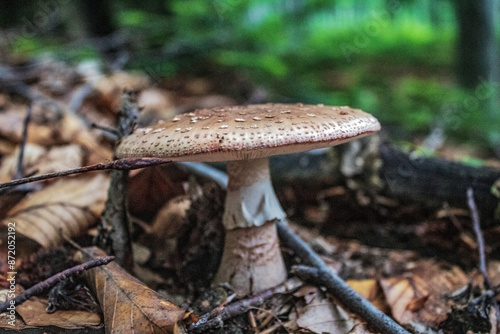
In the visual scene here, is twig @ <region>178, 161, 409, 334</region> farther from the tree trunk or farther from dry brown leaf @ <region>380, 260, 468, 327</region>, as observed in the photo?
the tree trunk

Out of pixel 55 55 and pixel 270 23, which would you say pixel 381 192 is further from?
pixel 55 55

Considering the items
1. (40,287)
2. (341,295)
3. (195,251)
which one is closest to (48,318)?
(40,287)

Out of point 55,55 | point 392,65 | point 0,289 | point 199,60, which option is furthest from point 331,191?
point 392,65

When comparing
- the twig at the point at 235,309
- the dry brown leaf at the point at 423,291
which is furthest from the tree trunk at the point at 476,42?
the twig at the point at 235,309

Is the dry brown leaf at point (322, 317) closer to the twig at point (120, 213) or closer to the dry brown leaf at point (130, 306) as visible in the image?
the dry brown leaf at point (130, 306)

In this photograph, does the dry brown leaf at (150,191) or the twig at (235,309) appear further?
the dry brown leaf at (150,191)

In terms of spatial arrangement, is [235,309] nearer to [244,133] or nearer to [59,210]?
[244,133]

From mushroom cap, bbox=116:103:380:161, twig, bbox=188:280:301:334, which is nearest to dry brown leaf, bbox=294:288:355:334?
twig, bbox=188:280:301:334
